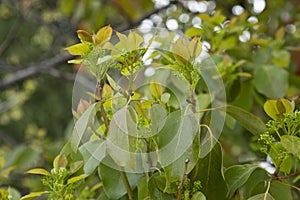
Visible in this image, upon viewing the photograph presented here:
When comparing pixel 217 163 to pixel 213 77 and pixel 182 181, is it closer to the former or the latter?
pixel 182 181

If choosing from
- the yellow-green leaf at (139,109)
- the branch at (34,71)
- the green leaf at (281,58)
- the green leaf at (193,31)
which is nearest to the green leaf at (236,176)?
the yellow-green leaf at (139,109)

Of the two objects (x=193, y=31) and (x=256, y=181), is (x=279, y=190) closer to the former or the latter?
(x=256, y=181)

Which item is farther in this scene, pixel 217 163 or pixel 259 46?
pixel 259 46

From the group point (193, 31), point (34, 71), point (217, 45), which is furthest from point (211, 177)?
point (34, 71)

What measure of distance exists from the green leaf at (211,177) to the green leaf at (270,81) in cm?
40

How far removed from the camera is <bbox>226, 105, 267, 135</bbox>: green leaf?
2.04 ft

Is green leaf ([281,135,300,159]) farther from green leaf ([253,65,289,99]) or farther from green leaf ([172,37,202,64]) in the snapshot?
green leaf ([253,65,289,99])

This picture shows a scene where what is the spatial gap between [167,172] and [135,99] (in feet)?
0.33

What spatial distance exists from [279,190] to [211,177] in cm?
9

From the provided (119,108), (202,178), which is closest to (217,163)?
(202,178)

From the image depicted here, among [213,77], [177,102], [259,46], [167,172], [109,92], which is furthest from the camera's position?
[259,46]

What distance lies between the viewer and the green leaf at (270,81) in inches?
38.0

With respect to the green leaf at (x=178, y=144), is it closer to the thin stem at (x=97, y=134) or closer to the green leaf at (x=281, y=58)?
the thin stem at (x=97, y=134)

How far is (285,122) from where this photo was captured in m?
0.57
